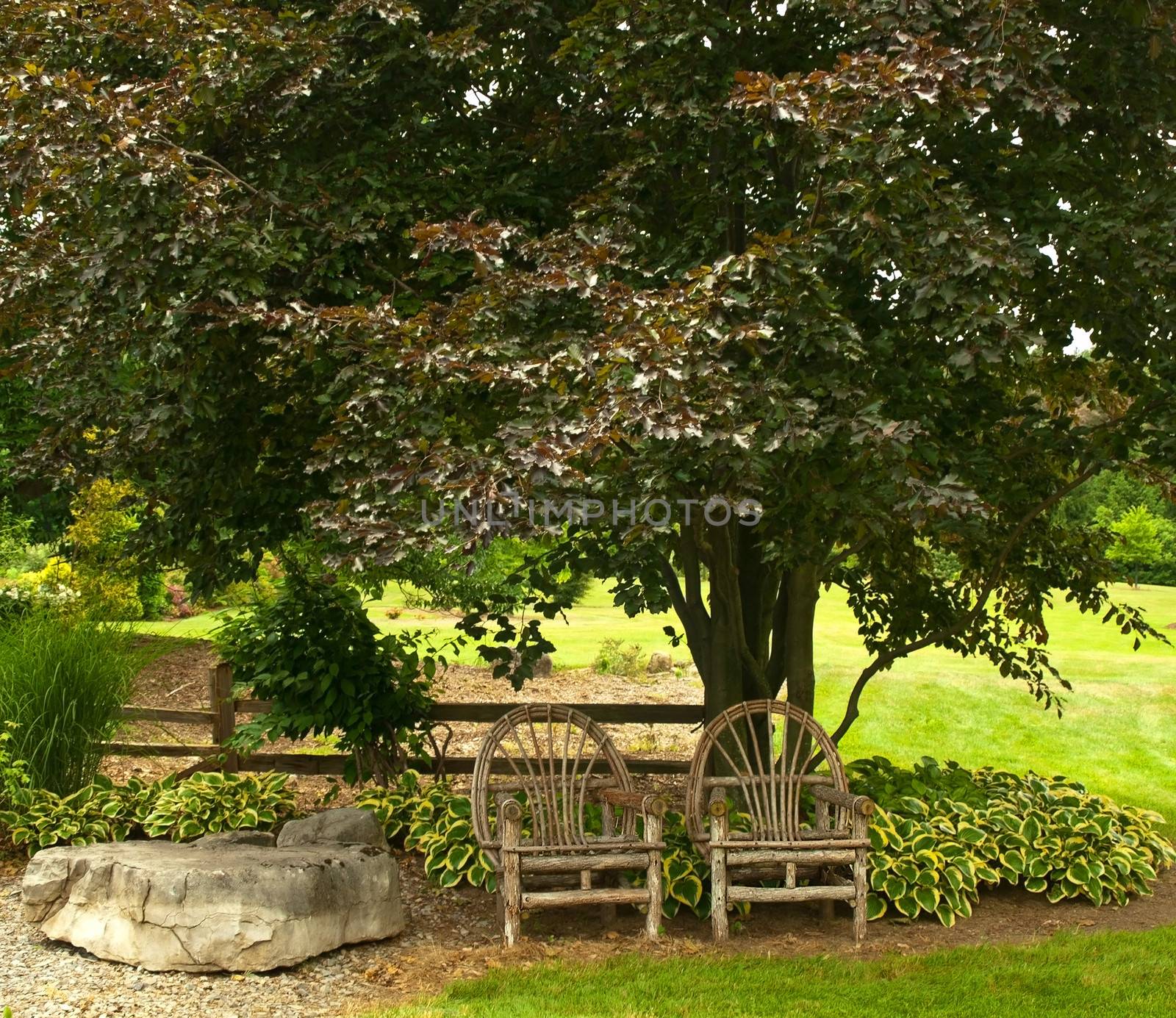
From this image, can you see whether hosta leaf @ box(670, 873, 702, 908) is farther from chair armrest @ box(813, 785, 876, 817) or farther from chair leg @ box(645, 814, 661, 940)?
chair armrest @ box(813, 785, 876, 817)

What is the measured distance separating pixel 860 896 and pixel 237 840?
10.2ft

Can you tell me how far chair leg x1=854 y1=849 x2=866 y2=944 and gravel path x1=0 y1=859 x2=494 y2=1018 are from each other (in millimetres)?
1759

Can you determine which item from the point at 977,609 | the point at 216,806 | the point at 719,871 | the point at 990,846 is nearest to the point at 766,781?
the point at 719,871

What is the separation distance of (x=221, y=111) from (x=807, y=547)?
11.0 ft

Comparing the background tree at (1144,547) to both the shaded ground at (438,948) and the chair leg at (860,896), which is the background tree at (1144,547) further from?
the chair leg at (860,896)

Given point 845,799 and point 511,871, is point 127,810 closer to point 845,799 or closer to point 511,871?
point 511,871

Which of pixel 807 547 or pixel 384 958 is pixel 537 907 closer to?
pixel 384 958

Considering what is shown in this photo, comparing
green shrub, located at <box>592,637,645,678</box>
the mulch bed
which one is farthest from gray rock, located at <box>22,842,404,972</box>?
green shrub, located at <box>592,637,645,678</box>

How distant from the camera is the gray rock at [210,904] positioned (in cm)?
476

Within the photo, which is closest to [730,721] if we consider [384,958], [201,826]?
[384,958]

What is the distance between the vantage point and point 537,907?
16.8 ft

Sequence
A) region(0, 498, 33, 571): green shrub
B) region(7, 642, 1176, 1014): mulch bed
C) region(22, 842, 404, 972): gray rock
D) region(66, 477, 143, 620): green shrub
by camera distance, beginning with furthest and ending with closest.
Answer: region(0, 498, 33, 571): green shrub → region(66, 477, 143, 620): green shrub → region(7, 642, 1176, 1014): mulch bed → region(22, 842, 404, 972): gray rock

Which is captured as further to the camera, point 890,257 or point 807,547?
point 807,547

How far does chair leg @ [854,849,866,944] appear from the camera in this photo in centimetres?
534
